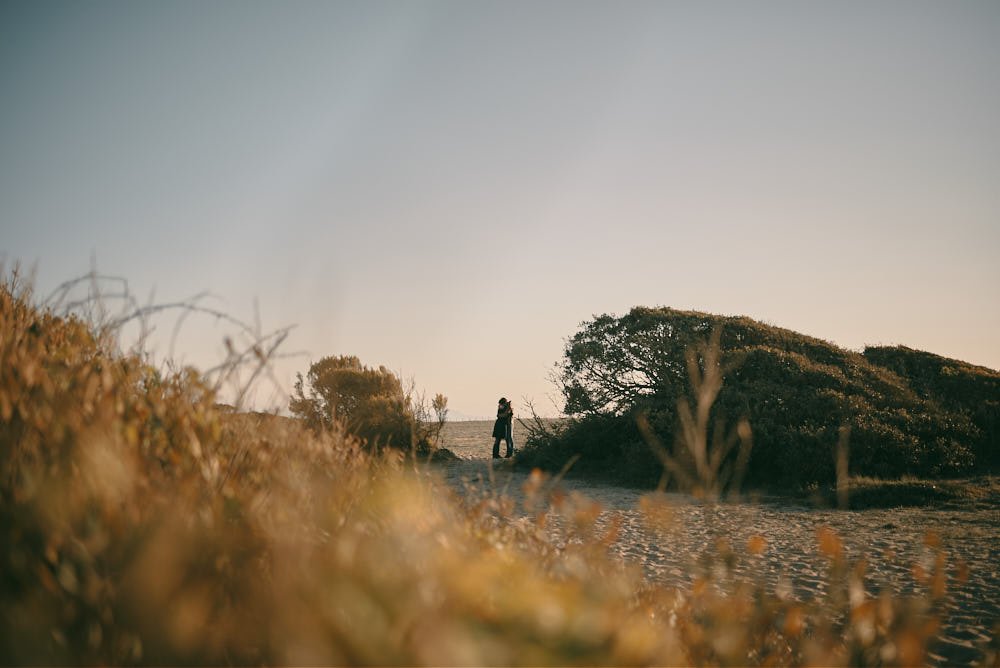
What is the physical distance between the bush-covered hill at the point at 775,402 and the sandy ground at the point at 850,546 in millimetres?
2162

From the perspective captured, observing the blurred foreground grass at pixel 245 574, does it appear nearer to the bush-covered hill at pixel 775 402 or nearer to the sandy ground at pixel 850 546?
the sandy ground at pixel 850 546

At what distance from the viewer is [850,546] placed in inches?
306

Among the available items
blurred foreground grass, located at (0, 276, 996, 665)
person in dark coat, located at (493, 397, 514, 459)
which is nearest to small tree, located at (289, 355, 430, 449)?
person in dark coat, located at (493, 397, 514, 459)

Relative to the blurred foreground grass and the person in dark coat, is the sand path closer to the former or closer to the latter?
the blurred foreground grass

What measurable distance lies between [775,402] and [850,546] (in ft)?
21.9

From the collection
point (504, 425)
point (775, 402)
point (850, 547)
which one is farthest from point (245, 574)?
point (504, 425)

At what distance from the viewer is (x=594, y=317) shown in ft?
58.9

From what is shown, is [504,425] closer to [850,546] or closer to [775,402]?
[775,402]

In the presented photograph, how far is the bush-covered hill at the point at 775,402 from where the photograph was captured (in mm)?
12740

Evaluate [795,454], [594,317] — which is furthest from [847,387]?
[594,317]

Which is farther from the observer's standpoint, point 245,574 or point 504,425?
point 504,425

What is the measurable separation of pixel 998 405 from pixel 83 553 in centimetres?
1959

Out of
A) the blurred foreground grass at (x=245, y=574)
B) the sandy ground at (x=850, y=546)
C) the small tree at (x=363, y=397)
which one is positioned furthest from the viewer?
the small tree at (x=363, y=397)

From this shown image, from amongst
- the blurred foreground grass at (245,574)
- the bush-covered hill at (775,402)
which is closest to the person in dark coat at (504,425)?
the bush-covered hill at (775,402)
